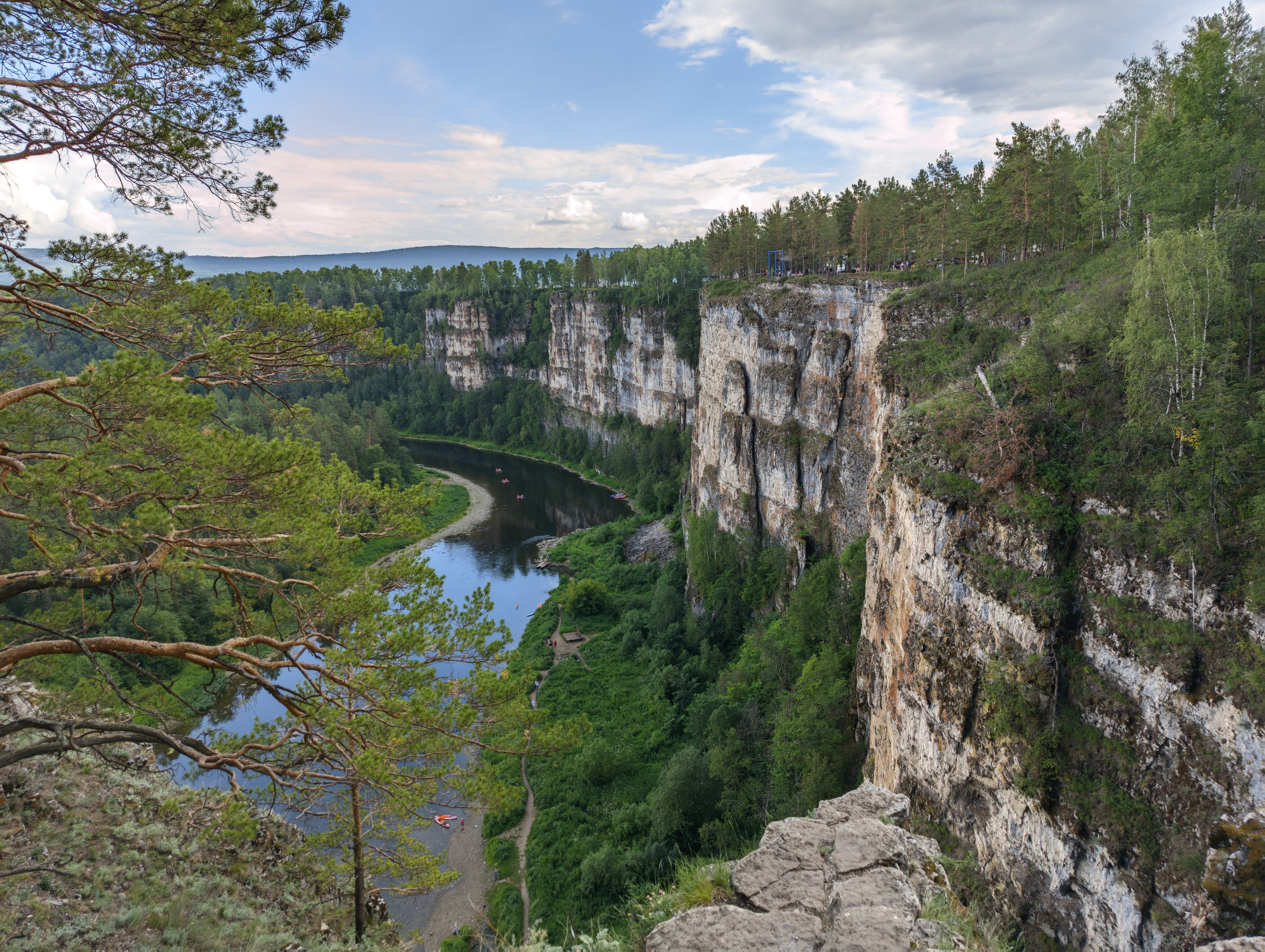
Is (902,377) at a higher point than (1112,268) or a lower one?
lower

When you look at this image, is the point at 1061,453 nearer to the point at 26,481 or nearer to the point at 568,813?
the point at 26,481

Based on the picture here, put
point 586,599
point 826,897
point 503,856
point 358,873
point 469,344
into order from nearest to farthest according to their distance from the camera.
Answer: point 826,897 < point 358,873 < point 503,856 < point 586,599 < point 469,344

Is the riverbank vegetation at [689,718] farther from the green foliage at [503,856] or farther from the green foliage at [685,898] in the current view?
the green foliage at [685,898]

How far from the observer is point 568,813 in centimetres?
2166

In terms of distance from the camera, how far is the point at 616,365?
69.2 m

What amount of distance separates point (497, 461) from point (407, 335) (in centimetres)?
3835

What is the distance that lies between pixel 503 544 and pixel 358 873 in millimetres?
41064

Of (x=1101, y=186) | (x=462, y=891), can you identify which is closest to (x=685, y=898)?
(x=462, y=891)

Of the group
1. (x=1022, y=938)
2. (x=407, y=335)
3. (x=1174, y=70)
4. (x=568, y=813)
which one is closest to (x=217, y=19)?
(x=1022, y=938)

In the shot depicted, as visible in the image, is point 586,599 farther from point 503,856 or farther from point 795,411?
point 503,856

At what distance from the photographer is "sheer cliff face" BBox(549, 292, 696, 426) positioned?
59.1m

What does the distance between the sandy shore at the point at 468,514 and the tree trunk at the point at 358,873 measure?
34.4 metres

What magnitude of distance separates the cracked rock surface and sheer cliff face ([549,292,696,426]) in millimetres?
49952

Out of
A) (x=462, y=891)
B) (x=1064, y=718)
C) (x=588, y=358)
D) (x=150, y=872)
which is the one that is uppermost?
(x=588, y=358)
